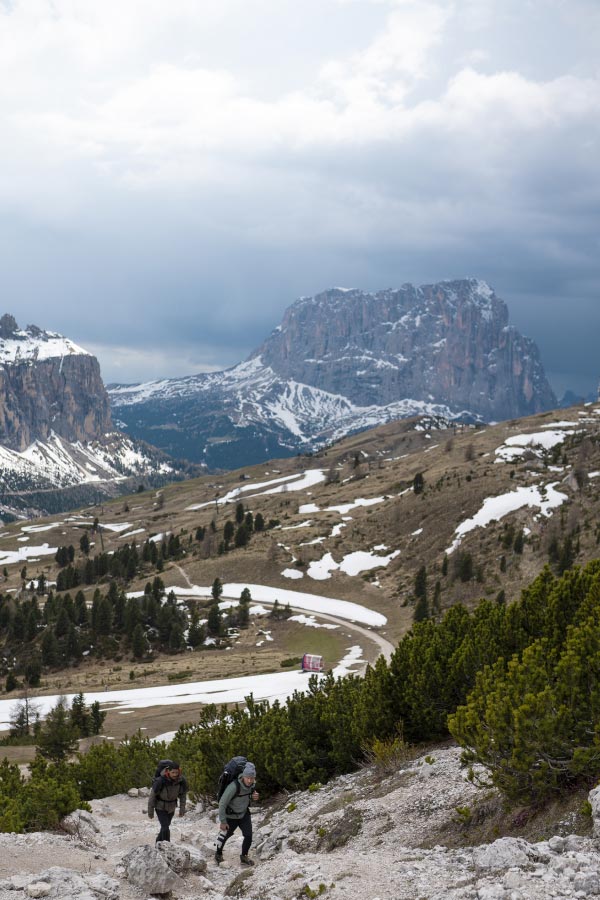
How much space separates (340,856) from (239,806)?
2.68 meters

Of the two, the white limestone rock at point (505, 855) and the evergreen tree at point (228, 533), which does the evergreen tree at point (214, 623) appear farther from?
the white limestone rock at point (505, 855)

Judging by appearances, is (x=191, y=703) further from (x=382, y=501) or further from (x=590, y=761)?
(x=382, y=501)

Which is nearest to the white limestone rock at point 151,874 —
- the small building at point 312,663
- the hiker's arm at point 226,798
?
the hiker's arm at point 226,798

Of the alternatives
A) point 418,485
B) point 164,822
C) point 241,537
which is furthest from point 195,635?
point 164,822

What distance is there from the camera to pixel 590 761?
11180mm

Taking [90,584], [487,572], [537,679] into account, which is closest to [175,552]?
[90,584]

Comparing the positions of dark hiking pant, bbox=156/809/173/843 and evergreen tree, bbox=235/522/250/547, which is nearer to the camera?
dark hiking pant, bbox=156/809/173/843

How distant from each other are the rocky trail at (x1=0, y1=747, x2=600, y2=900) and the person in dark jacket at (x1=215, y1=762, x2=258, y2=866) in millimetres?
390

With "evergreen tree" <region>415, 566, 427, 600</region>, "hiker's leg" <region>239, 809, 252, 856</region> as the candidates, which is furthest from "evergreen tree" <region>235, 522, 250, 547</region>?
"hiker's leg" <region>239, 809, 252, 856</region>

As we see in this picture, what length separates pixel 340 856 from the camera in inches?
482

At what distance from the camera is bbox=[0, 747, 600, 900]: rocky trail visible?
30.7ft

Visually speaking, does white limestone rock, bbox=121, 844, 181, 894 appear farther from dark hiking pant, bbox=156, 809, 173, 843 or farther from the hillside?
the hillside

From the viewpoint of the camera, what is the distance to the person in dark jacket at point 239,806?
13734 millimetres

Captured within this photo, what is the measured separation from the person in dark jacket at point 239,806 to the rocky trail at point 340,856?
39 cm
